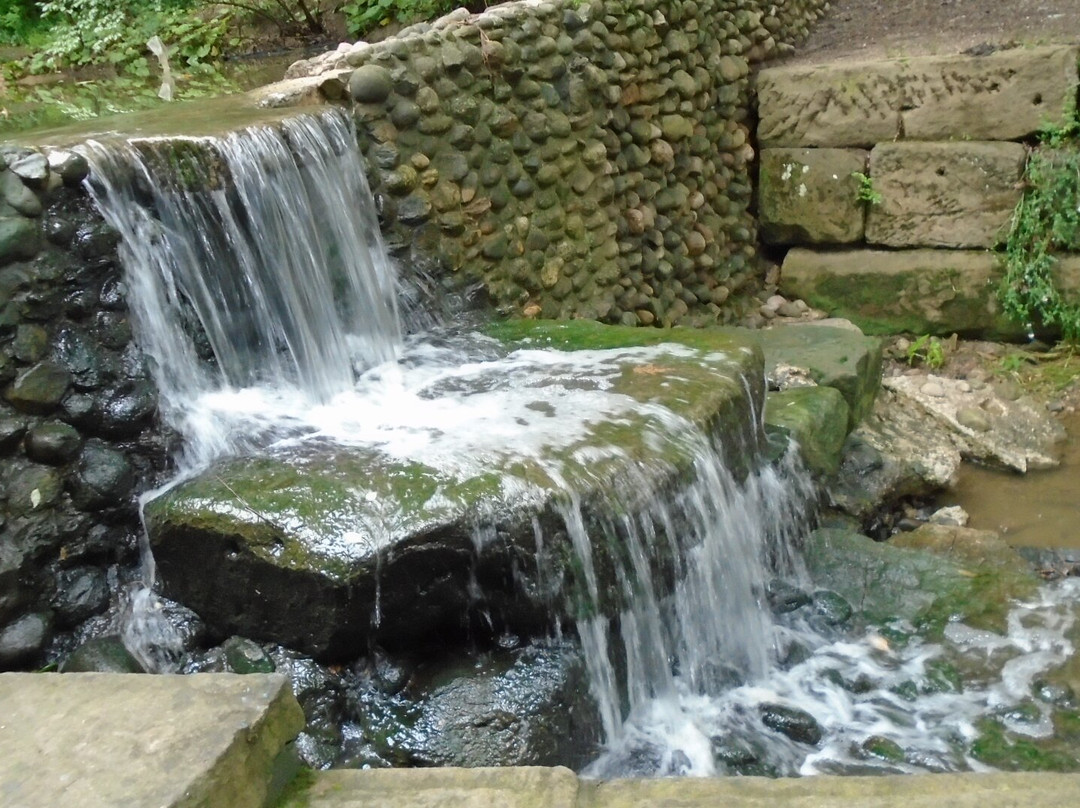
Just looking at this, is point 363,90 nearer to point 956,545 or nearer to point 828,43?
point 956,545

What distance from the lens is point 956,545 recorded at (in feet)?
14.1

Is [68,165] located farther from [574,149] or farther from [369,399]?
[574,149]

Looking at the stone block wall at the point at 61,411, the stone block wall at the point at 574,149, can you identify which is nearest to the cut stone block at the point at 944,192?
the stone block wall at the point at 574,149

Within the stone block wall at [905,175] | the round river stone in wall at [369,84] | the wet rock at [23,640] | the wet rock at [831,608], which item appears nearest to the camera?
the wet rock at [23,640]

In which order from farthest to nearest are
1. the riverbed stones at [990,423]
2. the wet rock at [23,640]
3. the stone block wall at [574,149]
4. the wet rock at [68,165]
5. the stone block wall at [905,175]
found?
the stone block wall at [905,175] < the riverbed stones at [990,423] < the stone block wall at [574,149] < the wet rock at [68,165] < the wet rock at [23,640]

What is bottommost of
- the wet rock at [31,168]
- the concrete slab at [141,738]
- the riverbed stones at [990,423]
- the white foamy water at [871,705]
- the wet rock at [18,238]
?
the riverbed stones at [990,423]

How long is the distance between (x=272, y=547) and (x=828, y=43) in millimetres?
6212

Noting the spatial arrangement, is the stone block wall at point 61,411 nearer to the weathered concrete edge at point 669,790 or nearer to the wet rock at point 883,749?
the weathered concrete edge at point 669,790

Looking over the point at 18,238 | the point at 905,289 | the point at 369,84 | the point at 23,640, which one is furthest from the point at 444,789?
the point at 905,289

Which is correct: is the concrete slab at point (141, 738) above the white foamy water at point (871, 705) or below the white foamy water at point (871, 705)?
above

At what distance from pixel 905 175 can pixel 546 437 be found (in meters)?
4.05

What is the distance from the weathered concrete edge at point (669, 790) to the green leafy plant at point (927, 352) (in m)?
4.94

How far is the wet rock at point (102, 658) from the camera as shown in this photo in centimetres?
289

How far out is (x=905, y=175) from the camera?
6.32 metres
